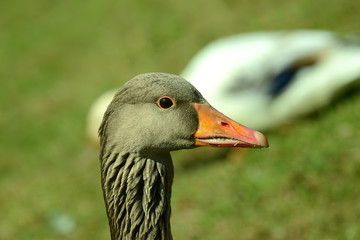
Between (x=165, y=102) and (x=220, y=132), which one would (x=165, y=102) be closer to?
(x=165, y=102)

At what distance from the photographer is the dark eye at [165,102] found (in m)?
2.52

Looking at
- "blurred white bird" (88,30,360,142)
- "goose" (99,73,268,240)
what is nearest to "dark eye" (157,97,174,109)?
"goose" (99,73,268,240)

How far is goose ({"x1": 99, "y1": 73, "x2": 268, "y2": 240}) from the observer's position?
2.49 metres

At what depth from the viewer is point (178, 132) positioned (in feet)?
8.46

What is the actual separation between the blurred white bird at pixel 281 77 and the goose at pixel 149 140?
3526mm

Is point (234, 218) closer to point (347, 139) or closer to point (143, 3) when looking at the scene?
point (347, 139)

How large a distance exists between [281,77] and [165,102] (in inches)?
150

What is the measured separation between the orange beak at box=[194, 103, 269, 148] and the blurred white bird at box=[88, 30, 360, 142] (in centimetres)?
350

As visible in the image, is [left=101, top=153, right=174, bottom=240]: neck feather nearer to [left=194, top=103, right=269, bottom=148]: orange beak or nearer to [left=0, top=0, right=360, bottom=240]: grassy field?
[left=194, top=103, right=269, bottom=148]: orange beak

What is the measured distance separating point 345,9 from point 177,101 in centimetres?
583

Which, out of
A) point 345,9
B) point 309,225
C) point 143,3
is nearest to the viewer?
point 309,225

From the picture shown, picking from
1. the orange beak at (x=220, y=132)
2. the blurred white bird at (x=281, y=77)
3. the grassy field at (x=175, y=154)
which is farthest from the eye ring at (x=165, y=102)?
the blurred white bird at (x=281, y=77)

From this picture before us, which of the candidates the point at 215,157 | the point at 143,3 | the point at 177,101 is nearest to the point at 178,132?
the point at 177,101

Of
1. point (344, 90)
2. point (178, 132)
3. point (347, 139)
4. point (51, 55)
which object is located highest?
point (51, 55)
